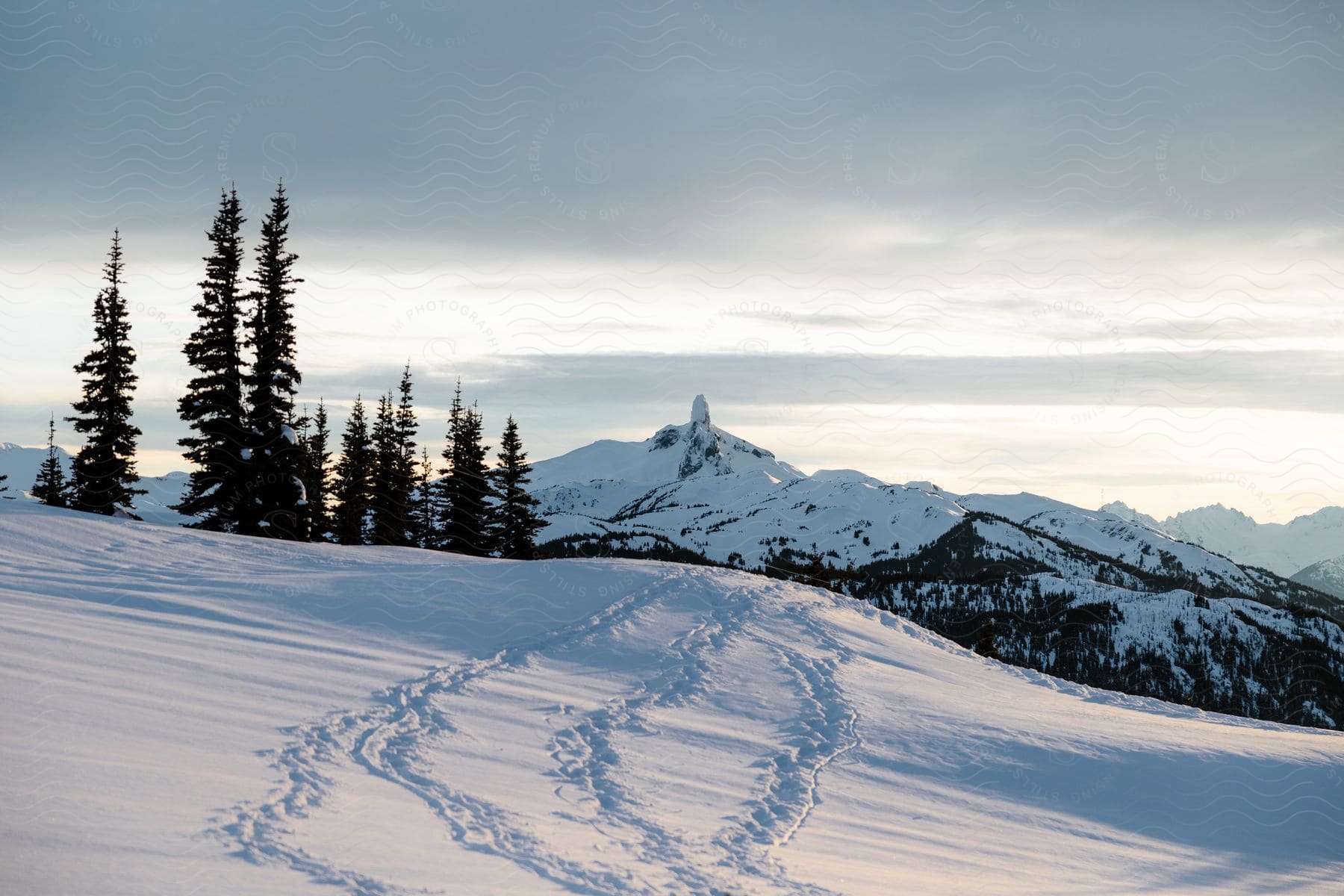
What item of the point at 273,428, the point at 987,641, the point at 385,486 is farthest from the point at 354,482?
the point at 987,641

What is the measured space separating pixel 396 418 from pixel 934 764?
44598mm

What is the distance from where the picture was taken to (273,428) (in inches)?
1543

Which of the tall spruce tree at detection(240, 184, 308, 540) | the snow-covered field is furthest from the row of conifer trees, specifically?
the snow-covered field

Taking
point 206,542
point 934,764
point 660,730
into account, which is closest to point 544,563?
point 206,542

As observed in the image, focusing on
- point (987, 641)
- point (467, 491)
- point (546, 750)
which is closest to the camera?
point (546, 750)

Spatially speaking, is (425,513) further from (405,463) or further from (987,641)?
(987,641)

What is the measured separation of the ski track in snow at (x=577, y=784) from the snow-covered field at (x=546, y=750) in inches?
2.2

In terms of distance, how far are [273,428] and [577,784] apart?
103 ft

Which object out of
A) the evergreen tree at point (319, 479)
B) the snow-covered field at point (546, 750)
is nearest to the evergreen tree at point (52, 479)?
the evergreen tree at point (319, 479)

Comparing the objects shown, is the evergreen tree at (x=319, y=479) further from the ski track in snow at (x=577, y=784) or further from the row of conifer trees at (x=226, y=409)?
the ski track in snow at (x=577, y=784)

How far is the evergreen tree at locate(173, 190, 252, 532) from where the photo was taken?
→ 127ft

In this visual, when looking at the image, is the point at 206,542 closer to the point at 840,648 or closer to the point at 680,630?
the point at 680,630

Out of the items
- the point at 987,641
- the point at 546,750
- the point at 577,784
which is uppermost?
the point at 546,750

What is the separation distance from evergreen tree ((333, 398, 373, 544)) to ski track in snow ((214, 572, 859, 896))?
35421mm
